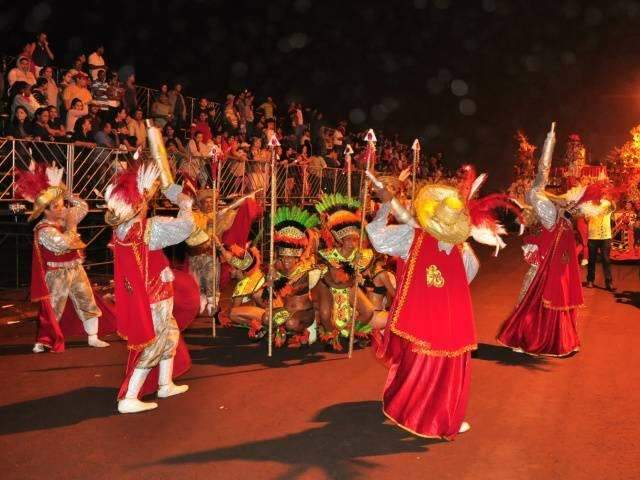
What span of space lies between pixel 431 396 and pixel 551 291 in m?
3.23

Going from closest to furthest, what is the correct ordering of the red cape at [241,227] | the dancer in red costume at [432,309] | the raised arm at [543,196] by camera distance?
the dancer in red costume at [432,309] → the raised arm at [543,196] → the red cape at [241,227]

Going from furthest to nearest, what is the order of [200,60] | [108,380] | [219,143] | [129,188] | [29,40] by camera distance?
[200,60], [29,40], [219,143], [108,380], [129,188]

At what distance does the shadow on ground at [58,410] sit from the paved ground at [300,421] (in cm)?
2

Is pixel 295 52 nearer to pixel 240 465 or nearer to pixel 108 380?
pixel 108 380

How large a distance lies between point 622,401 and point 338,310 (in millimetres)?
3021

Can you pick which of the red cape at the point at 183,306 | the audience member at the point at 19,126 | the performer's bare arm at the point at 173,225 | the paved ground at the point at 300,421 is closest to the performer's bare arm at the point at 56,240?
the paved ground at the point at 300,421

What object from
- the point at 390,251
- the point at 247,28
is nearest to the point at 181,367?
the point at 390,251

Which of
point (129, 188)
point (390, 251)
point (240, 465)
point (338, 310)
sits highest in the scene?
point (129, 188)

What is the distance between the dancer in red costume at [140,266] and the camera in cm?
543

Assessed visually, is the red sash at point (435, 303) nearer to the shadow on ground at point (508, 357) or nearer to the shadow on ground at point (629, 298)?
the shadow on ground at point (508, 357)

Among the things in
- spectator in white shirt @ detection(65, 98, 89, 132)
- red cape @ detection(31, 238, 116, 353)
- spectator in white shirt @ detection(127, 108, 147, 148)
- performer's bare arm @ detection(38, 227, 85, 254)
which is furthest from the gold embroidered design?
spectator in white shirt @ detection(127, 108, 147, 148)

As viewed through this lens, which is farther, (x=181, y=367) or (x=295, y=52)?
(x=295, y=52)

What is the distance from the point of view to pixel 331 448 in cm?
486

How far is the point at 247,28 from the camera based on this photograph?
23.5 meters
